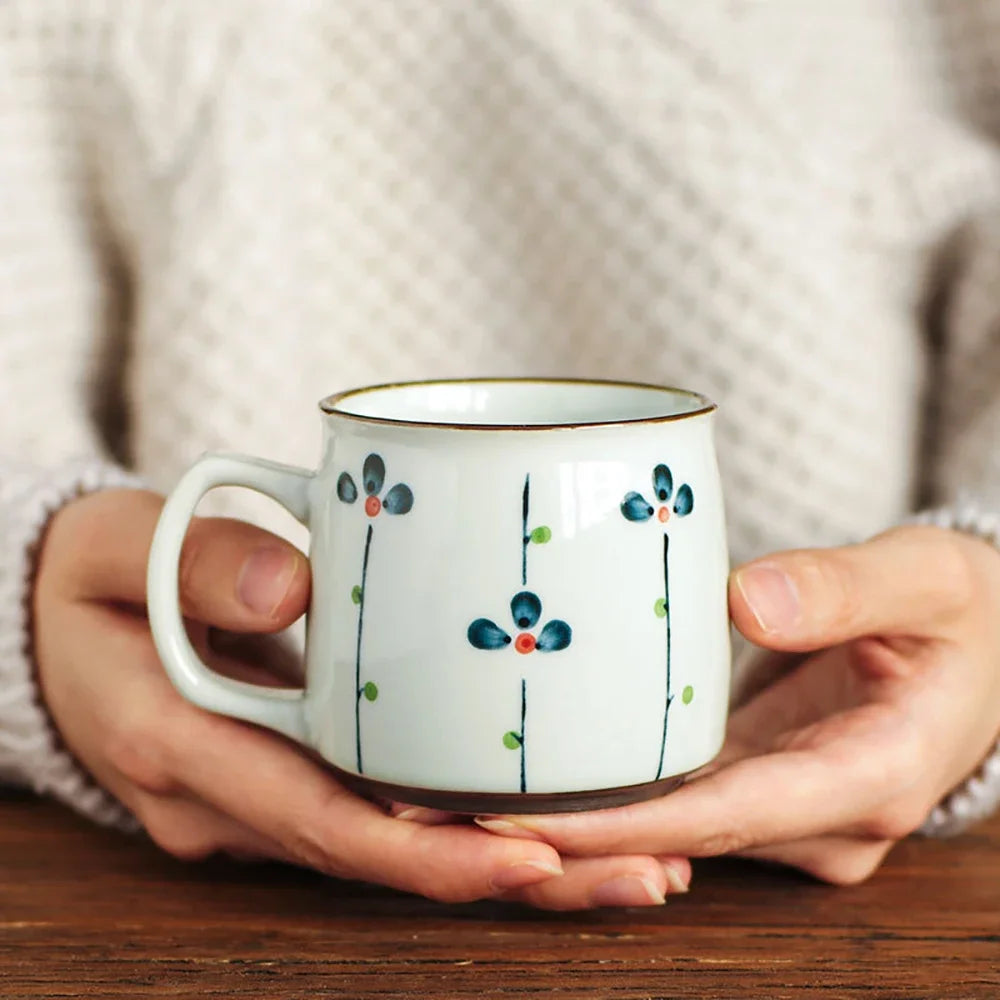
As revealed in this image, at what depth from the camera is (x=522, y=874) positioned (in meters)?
0.50

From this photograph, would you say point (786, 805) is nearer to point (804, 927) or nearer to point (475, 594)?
point (804, 927)

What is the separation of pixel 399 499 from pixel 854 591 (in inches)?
9.2

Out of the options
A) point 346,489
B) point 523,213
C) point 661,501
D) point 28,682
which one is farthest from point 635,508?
point 523,213

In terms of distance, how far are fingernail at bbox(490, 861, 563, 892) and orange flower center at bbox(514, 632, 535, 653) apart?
0.10 metres

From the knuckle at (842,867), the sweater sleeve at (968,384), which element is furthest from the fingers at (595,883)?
the sweater sleeve at (968,384)

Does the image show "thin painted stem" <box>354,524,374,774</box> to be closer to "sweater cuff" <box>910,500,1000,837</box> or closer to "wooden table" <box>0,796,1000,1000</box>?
"wooden table" <box>0,796,1000,1000</box>

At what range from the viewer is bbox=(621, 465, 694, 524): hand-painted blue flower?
0.48 metres

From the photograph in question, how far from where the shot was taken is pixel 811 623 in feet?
1.81

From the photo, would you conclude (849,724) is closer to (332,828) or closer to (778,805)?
(778,805)

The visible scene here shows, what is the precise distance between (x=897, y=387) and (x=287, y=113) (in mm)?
517

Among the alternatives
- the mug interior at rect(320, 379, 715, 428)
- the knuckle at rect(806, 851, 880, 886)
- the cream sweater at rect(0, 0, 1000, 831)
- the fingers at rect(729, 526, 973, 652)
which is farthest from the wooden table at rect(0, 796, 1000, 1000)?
the cream sweater at rect(0, 0, 1000, 831)

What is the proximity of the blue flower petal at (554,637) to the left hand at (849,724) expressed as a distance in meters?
0.08

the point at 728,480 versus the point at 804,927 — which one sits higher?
the point at 728,480

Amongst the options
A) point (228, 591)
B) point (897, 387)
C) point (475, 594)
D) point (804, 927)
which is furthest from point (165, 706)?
point (897, 387)
